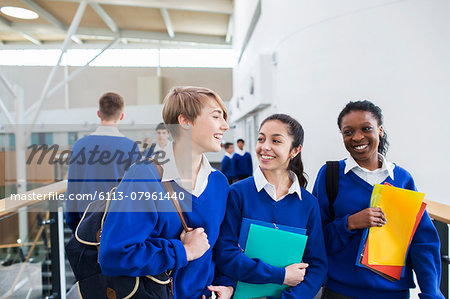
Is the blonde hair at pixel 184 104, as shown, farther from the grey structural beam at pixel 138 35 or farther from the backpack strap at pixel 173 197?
the grey structural beam at pixel 138 35

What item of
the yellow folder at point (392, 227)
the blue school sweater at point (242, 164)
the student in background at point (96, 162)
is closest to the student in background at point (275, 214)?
the yellow folder at point (392, 227)

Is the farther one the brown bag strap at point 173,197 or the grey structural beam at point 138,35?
the grey structural beam at point 138,35

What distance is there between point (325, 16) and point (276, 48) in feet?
4.08

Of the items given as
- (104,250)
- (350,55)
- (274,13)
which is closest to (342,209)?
(104,250)

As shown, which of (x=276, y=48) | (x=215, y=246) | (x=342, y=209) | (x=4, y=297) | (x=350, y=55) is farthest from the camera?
(x=276, y=48)

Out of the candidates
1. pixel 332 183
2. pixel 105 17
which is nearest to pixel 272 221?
pixel 332 183

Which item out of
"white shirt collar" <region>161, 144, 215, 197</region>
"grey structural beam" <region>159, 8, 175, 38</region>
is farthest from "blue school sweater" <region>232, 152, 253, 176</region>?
"grey structural beam" <region>159, 8, 175, 38</region>

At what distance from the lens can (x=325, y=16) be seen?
331 centimetres

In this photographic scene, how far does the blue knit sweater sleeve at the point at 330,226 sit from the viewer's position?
1.37 meters

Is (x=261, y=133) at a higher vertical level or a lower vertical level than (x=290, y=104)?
lower

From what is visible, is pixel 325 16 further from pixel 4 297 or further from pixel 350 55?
pixel 4 297

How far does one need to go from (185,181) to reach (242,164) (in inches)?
226

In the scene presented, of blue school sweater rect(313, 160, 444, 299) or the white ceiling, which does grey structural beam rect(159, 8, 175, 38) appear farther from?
blue school sweater rect(313, 160, 444, 299)

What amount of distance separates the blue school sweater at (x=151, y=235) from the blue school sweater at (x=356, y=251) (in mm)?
605
